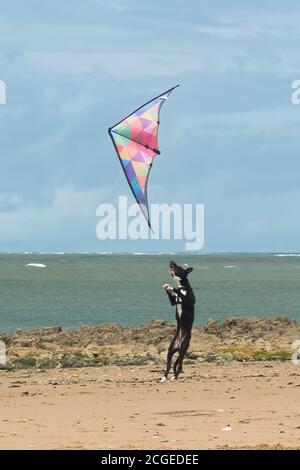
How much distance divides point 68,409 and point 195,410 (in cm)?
158

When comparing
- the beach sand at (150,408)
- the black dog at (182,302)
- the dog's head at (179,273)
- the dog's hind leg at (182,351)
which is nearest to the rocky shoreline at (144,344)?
the beach sand at (150,408)

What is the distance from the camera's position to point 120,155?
60.1 ft

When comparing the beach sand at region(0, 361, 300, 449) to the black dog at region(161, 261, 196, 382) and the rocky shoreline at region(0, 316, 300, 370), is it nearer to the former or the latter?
the black dog at region(161, 261, 196, 382)

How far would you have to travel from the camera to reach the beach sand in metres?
12.1

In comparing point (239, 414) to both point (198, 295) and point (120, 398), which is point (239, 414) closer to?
point (120, 398)

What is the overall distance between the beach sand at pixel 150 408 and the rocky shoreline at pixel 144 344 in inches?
46.6

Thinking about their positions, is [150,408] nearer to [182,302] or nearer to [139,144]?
[182,302]

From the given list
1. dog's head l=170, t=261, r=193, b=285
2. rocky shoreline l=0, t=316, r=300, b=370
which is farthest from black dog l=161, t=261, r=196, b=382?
rocky shoreline l=0, t=316, r=300, b=370

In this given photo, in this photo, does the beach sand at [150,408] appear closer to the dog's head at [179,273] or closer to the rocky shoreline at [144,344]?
the rocky shoreline at [144,344]

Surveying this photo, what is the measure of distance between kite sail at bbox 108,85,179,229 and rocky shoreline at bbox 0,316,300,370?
4153mm

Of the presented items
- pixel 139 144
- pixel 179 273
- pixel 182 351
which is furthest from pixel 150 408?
pixel 139 144

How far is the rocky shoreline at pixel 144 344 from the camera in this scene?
2172 centimetres
